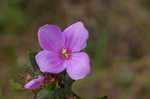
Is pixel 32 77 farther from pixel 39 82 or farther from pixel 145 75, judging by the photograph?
pixel 145 75

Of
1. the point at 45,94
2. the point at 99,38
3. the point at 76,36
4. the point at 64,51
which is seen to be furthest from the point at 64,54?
the point at 99,38

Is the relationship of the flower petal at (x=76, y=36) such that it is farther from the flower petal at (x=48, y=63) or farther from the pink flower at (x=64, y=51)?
the flower petal at (x=48, y=63)

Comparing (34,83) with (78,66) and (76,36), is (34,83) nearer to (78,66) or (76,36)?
(78,66)

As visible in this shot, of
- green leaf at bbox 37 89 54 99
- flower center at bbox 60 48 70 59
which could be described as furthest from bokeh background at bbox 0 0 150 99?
green leaf at bbox 37 89 54 99

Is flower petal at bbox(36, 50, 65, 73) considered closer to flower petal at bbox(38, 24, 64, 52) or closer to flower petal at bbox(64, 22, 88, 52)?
flower petal at bbox(38, 24, 64, 52)

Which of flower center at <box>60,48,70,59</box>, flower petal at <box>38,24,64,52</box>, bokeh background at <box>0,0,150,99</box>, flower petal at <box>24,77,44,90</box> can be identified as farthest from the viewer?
bokeh background at <box>0,0,150,99</box>

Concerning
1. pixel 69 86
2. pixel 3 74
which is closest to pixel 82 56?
pixel 69 86
